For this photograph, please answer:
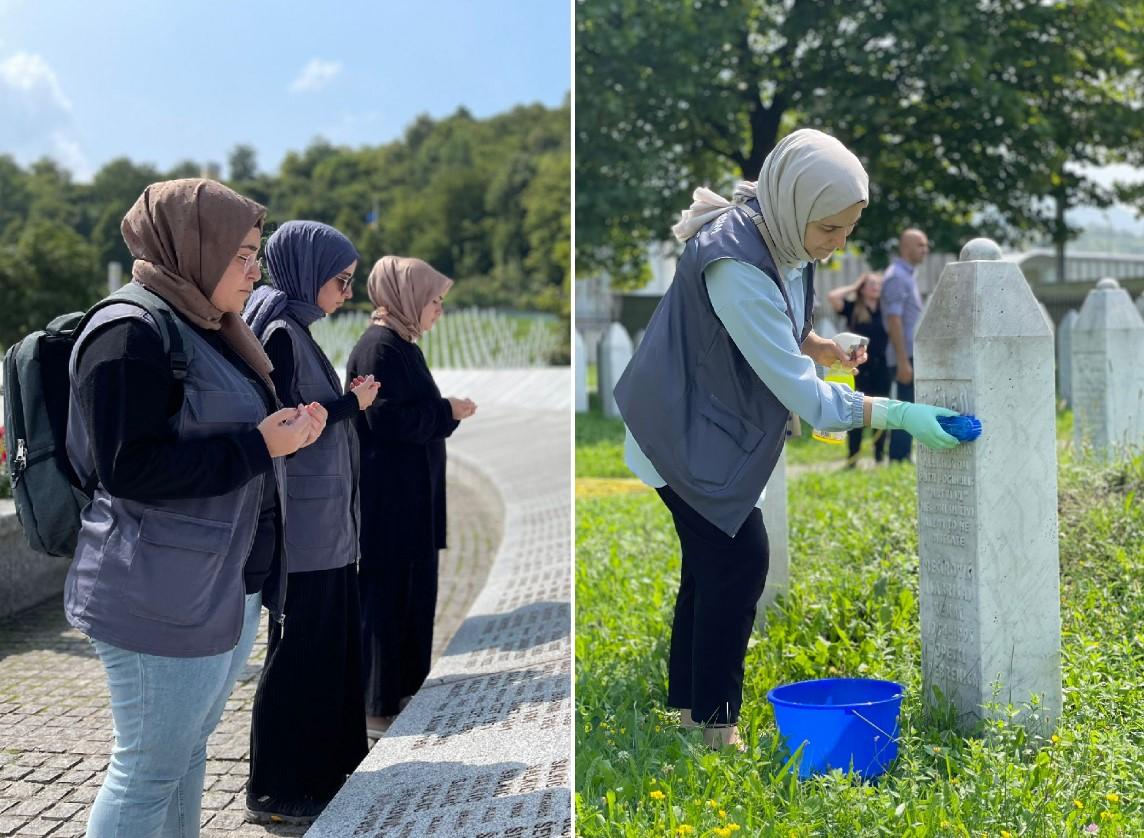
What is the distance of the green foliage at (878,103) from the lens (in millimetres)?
20453

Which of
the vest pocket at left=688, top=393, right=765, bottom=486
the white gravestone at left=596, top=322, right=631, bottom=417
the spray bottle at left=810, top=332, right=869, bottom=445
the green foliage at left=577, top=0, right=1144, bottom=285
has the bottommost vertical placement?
the vest pocket at left=688, top=393, right=765, bottom=486

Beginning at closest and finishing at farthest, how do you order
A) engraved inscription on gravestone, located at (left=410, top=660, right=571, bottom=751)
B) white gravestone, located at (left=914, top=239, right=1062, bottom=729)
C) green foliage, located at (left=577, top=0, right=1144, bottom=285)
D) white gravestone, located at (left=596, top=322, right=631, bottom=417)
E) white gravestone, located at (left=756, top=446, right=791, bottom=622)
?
white gravestone, located at (left=914, top=239, right=1062, bottom=729) → engraved inscription on gravestone, located at (left=410, top=660, right=571, bottom=751) → white gravestone, located at (left=756, top=446, right=791, bottom=622) → white gravestone, located at (left=596, top=322, right=631, bottom=417) → green foliage, located at (left=577, top=0, right=1144, bottom=285)

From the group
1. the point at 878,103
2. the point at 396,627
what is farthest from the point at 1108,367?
the point at 878,103

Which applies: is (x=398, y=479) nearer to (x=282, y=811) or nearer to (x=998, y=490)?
(x=282, y=811)

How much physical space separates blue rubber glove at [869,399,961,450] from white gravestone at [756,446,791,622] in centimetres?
171

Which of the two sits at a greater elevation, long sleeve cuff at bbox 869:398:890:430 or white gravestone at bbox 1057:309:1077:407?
white gravestone at bbox 1057:309:1077:407

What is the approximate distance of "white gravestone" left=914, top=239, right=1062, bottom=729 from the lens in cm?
396

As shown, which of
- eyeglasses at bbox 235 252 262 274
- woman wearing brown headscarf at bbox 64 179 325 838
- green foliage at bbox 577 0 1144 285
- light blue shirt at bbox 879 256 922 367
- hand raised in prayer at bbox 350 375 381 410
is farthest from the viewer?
green foliage at bbox 577 0 1144 285

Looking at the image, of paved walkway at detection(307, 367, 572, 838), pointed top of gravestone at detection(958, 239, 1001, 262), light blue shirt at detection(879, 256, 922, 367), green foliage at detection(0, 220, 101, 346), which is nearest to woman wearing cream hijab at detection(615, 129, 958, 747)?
pointed top of gravestone at detection(958, 239, 1001, 262)

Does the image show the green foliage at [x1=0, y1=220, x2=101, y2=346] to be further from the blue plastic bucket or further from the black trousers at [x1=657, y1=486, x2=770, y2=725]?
the blue plastic bucket

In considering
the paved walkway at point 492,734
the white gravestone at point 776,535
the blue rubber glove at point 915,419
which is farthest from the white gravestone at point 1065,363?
the blue rubber glove at point 915,419

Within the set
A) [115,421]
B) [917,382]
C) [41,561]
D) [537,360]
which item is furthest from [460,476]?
[537,360]

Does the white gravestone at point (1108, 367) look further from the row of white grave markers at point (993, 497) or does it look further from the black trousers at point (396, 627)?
the black trousers at point (396, 627)

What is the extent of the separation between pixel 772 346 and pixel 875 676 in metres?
1.65
